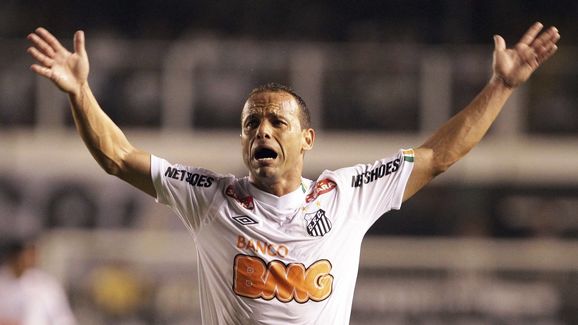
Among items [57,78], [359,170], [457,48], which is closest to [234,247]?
[359,170]

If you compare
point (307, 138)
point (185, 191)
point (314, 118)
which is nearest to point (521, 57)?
point (307, 138)

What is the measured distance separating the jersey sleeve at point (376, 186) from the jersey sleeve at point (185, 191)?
625mm

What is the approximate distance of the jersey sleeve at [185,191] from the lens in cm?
483

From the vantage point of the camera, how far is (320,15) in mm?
15727

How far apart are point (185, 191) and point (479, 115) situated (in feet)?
4.73

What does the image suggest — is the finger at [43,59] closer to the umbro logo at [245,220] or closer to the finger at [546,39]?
the umbro logo at [245,220]

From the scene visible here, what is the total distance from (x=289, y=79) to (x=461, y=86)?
2.34m

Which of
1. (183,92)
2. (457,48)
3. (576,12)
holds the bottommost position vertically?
(183,92)

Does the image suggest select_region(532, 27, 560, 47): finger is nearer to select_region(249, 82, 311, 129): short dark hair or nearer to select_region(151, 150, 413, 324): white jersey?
select_region(151, 150, 413, 324): white jersey

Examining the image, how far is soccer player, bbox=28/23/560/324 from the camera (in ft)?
15.4

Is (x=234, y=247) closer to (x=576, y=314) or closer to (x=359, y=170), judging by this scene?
(x=359, y=170)

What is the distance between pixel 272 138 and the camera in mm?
4738

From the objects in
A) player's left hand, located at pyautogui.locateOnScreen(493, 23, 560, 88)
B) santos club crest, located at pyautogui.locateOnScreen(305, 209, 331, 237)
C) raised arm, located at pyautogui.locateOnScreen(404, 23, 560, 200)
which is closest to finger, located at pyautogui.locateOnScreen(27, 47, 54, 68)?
santos club crest, located at pyautogui.locateOnScreen(305, 209, 331, 237)

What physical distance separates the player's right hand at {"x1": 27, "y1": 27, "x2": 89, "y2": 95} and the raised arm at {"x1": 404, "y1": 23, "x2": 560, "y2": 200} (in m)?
1.62
